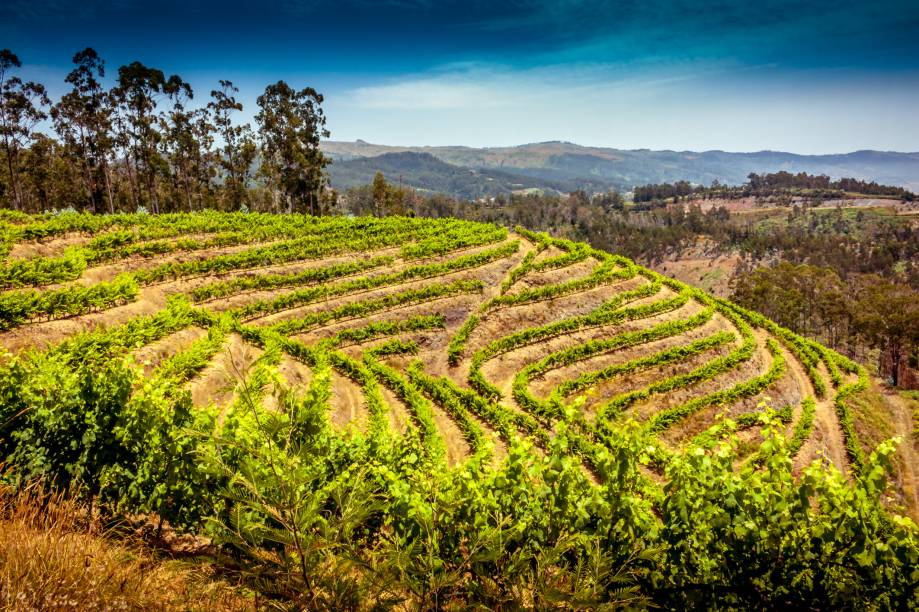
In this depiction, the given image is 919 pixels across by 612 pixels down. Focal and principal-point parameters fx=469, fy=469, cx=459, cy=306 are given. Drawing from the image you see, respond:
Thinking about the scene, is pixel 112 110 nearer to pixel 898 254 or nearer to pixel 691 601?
pixel 691 601

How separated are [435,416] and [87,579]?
23.5 m

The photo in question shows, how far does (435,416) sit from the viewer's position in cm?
2977

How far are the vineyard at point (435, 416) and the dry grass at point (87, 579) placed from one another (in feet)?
2.60

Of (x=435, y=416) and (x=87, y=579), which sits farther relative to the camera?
(x=435, y=416)

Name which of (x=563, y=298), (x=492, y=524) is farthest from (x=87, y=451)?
(x=563, y=298)

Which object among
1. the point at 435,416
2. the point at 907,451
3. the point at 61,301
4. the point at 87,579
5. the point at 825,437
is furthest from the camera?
the point at 907,451

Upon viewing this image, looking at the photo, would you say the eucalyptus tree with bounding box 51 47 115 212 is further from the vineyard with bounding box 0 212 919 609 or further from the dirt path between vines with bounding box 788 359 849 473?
the dirt path between vines with bounding box 788 359 849 473

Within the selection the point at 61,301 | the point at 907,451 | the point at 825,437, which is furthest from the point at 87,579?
the point at 907,451

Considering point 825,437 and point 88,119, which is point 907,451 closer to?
point 825,437

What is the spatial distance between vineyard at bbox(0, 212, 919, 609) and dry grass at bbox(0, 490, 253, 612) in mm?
792

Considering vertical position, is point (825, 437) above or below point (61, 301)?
Answer: below

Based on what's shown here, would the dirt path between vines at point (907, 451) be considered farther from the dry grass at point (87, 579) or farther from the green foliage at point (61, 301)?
the green foliage at point (61, 301)

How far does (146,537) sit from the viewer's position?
10.8 m

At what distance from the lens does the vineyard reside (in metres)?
7.43
